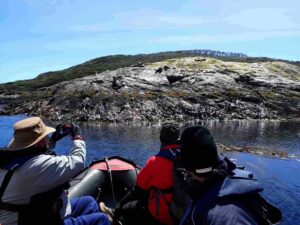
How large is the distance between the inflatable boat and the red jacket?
5.62 metres

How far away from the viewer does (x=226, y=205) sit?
3.45 meters

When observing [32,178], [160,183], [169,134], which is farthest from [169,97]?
[32,178]

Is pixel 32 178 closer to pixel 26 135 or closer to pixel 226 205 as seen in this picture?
pixel 26 135

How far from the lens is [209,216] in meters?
3.45

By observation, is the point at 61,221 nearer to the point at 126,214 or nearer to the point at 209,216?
the point at 126,214

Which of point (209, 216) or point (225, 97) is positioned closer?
point (209, 216)

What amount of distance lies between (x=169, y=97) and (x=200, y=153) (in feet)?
236

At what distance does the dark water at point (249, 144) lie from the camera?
24469 mm

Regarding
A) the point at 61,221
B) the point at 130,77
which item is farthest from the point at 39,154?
the point at 130,77

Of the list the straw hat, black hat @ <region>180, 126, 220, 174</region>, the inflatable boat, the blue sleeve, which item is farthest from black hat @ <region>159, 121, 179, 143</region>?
the inflatable boat

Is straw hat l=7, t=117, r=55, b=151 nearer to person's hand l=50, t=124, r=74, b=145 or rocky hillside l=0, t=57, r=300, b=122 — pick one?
person's hand l=50, t=124, r=74, b=145

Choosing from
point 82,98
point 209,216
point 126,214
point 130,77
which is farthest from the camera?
point 130,77

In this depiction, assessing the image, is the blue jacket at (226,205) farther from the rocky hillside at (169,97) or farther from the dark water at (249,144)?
the rocky hillside at (169,97)

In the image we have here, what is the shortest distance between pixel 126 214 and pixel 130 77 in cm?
7721
